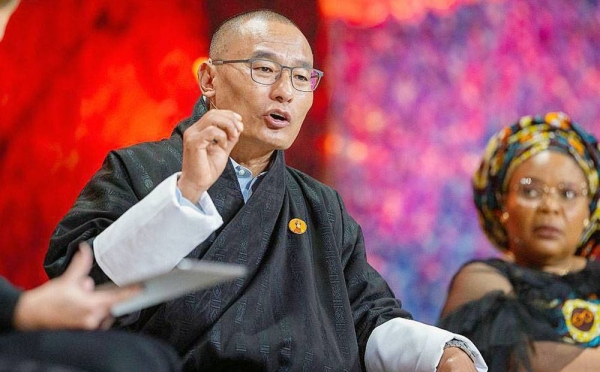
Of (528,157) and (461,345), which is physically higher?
(528,157)

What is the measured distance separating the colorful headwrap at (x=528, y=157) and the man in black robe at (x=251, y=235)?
48.6 inches

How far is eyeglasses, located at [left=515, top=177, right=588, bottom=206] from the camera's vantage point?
3.53 meters

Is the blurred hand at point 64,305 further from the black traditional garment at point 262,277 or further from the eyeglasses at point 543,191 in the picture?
the eyeglasses at point 543,191

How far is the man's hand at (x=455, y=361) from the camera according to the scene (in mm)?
2221

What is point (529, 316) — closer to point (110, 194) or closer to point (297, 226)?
point (297, 226)

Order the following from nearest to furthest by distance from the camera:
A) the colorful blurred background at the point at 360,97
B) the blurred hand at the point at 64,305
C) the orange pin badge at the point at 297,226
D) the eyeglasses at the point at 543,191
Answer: the blurred hand at the point at 64,305, the orange pin badge at the point at 297,226, the colorful blurred background at the point at 360,97, the eyeglasses at the point at 543,191

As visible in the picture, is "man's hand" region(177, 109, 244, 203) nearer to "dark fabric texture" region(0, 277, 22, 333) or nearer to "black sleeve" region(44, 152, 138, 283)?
"black sleeve" region(44, 152, 138, 283)

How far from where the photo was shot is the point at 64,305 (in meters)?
1.42

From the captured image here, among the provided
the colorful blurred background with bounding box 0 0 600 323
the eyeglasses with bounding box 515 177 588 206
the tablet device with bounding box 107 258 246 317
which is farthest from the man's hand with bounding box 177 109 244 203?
the eyeglasses with bounding box 515 177 588 206

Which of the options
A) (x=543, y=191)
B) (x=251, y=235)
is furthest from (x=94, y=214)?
(x=543, y=191)

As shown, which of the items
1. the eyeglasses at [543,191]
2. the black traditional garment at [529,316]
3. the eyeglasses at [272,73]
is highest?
the eyeglasses at [272,73]

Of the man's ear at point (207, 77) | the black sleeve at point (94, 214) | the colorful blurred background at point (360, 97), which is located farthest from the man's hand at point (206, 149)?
the colorful blurred background at point (360, 97)

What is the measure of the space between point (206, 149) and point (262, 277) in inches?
15.9

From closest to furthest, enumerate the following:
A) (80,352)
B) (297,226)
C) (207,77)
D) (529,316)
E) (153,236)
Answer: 1. (80,352)
2. (153,236)
3. (297,226)
4. (207,77)
5. (529,316)
